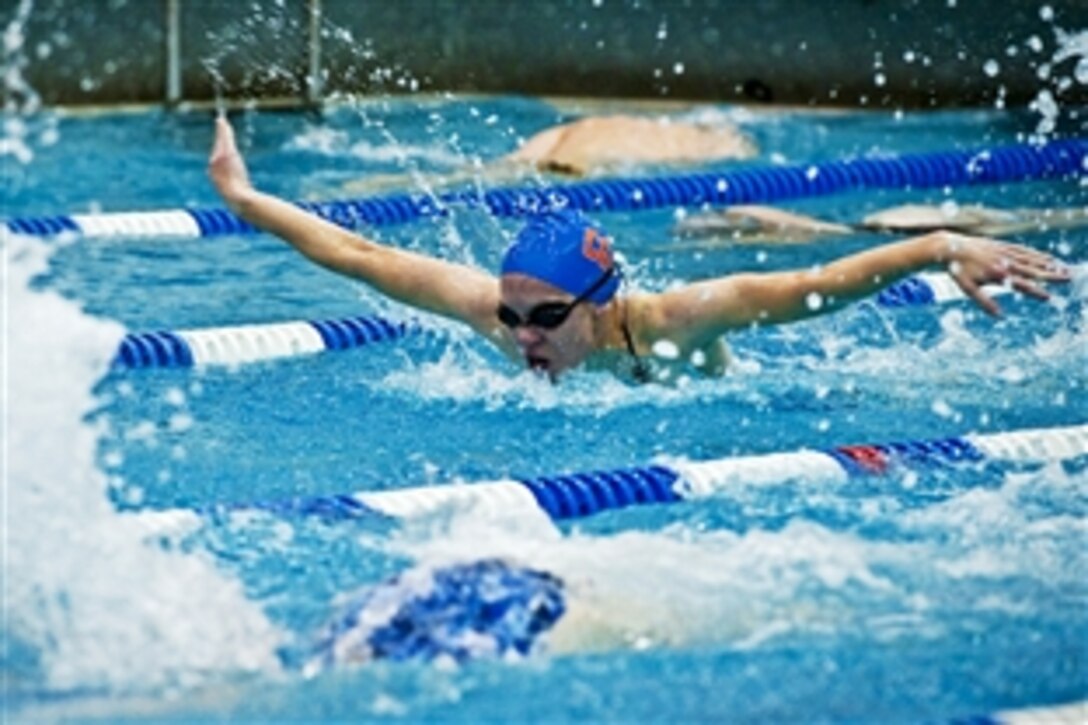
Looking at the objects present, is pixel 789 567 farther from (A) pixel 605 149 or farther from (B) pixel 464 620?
(A) pixel 605 149

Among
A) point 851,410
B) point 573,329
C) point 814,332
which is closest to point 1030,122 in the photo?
point 814,332

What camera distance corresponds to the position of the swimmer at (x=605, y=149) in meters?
7.37

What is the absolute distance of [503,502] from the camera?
A: 162 inches

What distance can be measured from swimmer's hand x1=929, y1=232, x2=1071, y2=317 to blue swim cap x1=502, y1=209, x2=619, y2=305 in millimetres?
745

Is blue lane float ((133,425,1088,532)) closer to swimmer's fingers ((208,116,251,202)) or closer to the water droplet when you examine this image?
the water droplet

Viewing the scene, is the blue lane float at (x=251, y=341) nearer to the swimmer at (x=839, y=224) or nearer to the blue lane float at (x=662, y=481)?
the blue lane float at (x=662, y=481)

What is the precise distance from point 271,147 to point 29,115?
1.08 meters

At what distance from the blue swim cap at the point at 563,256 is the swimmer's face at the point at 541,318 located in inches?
0.8

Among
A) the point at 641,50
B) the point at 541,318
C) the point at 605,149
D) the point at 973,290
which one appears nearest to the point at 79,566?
the point at 541,318

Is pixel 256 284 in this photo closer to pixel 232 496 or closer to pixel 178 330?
pixel 178 330

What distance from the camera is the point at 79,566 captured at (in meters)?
3.58

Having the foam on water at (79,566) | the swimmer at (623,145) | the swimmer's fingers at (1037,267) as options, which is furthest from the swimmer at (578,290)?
the swimmer at (623,145)

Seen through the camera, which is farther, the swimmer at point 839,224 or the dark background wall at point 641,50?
the dark background wall at point 641,50

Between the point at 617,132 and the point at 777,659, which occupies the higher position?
the point at 777,659
